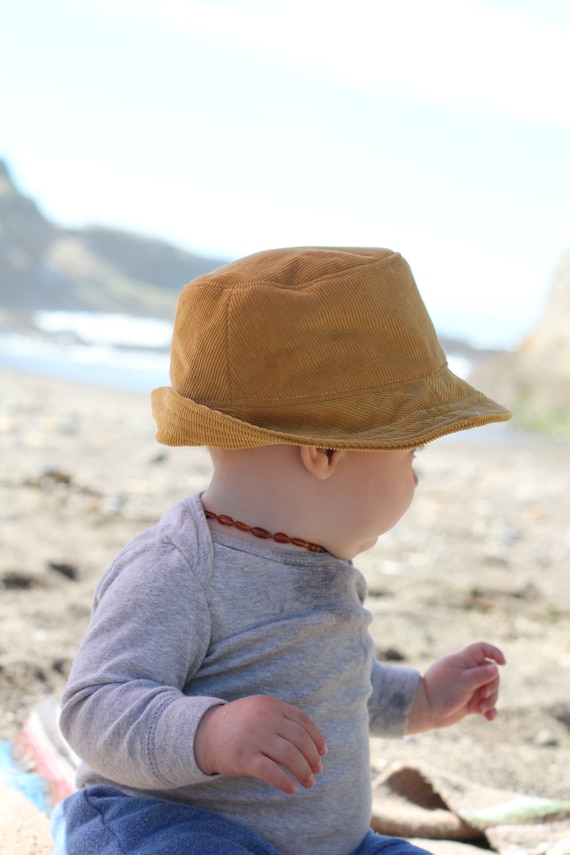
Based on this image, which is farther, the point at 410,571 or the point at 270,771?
the point at 410,571

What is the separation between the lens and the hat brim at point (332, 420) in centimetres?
136

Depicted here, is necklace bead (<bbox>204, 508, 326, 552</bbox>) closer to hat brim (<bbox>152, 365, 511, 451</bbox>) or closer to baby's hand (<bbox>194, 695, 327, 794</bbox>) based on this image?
hat brim (<bbox>152, 365, 511, 451</bbox>)

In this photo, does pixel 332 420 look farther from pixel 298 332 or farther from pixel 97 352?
pixel 97 352

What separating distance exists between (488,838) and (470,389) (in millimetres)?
964

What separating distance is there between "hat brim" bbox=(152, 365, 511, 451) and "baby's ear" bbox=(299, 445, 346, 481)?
0.04 m

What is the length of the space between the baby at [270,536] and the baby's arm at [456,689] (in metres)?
0.28

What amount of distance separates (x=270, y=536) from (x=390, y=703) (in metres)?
0.52

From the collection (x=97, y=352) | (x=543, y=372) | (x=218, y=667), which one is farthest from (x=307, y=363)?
(x=97, y=352)

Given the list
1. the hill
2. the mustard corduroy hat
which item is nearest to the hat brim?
the mustard corduroy hat

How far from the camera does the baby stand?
135 cm

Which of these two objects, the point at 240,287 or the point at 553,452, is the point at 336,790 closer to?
the point at 240,287

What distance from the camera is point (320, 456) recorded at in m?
1.41

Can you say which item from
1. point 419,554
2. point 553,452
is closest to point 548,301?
point 553,452

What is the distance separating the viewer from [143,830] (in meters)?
1.37
